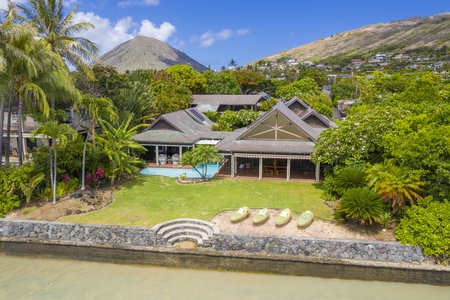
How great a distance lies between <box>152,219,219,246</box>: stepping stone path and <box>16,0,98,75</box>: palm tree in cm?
1454

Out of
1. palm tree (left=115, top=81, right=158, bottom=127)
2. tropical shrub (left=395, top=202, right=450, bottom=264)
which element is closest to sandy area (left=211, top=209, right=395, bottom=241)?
tropical shrub (left=395, top=202, right=450, bottom=264)

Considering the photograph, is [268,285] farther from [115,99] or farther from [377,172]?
[115,99]

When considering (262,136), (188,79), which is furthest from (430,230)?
(188,79)

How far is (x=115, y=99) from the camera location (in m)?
32.2

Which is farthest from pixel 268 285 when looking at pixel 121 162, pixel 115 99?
pixel 115 99

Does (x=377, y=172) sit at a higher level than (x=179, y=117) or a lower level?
lower

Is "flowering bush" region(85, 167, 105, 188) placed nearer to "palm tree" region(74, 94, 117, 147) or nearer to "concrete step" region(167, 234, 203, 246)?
"palm tree" region(74, 94, 117, 147)

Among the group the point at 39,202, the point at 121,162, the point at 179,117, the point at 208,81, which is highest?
the point at 208,81

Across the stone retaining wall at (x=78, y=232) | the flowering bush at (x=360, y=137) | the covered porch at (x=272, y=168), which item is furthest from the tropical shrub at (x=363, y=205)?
the stone retaining wall at (x=78, y=232)

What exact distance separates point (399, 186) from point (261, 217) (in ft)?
22.8

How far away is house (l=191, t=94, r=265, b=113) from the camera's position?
5178 centimetres

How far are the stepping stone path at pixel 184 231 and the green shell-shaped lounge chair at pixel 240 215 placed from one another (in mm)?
1242

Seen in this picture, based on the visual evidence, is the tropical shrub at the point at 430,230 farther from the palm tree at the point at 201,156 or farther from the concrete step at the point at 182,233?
the palm tree at the point at 201,156

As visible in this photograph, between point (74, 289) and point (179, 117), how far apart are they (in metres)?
21.7
